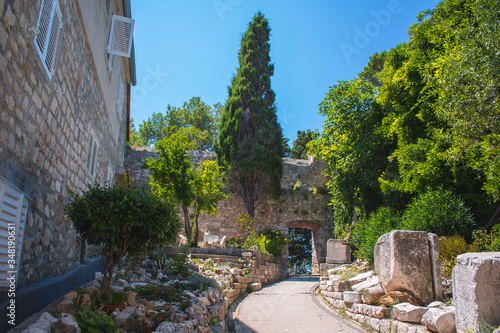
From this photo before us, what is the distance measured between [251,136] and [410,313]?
1379 centimetres

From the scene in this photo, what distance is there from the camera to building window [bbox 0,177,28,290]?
3.02 meters

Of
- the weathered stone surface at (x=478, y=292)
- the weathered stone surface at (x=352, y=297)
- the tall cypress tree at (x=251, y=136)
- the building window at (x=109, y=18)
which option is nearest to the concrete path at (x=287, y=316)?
the weathered stone surface at (x=352, y=297)

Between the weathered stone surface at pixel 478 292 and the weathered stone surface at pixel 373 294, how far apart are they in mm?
1910

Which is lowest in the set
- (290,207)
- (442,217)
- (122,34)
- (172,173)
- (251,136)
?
(442,217)

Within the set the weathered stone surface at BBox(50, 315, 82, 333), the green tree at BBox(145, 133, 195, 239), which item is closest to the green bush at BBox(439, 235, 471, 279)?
the weathered stone surface at BBox(50, 315, 82, 333)

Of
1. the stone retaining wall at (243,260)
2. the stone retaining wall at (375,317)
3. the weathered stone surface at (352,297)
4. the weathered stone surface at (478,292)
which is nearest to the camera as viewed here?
the weathered stone surface at (478,292)

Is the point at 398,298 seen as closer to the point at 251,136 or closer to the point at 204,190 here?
the point at 204,190

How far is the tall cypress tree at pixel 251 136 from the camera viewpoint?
18125mm

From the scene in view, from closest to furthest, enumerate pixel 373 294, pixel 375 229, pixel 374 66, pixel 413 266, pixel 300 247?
pixel 413 266, pixel 373 294, pixel 375 229, pixel 374 66, pixel 300 247

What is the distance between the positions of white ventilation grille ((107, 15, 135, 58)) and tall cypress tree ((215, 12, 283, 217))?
10.6 m

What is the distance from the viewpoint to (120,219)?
13.3 feet

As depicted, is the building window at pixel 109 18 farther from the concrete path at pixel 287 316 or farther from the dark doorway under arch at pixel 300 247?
the dark doorway under arch at pixel 300 247

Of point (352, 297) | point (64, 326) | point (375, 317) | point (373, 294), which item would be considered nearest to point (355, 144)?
point (352, 297)

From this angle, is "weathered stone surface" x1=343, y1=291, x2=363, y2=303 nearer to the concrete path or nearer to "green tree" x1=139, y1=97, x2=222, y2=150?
the concrete path
